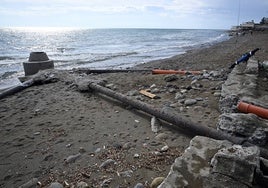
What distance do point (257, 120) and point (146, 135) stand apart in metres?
1.99

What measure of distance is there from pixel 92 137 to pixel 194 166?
260 centimetres

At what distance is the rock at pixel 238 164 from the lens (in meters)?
2.24

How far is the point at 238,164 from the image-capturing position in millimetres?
2266

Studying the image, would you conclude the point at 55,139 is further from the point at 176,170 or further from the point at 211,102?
the point at 211,102

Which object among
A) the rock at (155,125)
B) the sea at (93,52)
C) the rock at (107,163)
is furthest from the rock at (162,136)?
the sea at (93,52)

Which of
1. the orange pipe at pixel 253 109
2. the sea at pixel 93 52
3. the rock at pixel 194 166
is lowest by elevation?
the sea at pixel 93 52

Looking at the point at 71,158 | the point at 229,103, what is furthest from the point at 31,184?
the point at 229,103

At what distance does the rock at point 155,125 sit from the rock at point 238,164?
255 cm

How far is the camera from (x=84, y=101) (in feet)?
23.8

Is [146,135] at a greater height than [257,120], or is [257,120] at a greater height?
[257,120]

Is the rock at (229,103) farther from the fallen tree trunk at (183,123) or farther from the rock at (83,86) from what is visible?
the rock at (83,86)

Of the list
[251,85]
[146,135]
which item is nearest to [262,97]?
[251,85]

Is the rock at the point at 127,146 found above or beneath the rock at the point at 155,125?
beneath

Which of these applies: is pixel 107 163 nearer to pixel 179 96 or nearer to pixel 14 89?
pixel 179 96
